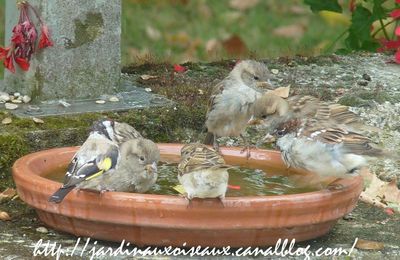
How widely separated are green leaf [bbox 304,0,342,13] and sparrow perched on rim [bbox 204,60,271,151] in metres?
1.60

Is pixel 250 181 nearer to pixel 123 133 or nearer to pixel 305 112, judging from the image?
pixel 305 112

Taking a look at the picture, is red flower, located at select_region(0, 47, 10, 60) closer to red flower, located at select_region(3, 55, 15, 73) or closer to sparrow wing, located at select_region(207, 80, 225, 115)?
red flower, located at select_region(3, 55, 15, 73)

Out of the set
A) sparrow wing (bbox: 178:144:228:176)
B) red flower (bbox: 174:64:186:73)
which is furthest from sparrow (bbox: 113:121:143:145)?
red flower (bbox: 174:64:186:73)

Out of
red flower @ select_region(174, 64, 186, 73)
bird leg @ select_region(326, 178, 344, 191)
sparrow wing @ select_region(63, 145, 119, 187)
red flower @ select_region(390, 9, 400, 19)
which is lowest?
red flower @ select_region(174, 64, 186, 73)

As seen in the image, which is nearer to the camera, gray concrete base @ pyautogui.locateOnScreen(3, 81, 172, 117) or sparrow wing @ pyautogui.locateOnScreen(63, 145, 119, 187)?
sparrow wing @ pyautogui.locateOnScreen(63, 145, 119, 187)

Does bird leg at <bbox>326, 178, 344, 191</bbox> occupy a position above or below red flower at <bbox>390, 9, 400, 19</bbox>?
below

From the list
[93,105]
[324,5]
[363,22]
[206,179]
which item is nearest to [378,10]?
[363,22]

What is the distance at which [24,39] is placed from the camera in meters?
6.66

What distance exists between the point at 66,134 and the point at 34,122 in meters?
0.20

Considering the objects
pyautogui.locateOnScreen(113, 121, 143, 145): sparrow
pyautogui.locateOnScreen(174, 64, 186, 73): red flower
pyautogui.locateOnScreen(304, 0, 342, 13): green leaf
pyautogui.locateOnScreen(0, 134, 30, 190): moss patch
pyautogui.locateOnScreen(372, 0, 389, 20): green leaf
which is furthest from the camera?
pyautogui.locateOnScreen(304, 0, 342, 13): green leaf

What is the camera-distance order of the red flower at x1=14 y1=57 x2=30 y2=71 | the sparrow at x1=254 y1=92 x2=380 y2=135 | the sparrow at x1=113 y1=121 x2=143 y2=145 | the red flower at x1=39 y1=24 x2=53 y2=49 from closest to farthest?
the sparrow at x1=113 y1=121 x2=143 y2=145
the sparrow at x1=254 y1=92 x2=380 y2=135
the red flower at x1=39 y1=24 x2=53 y2=49
the red flower at x1=14 y1=57 x2=30 y2=71

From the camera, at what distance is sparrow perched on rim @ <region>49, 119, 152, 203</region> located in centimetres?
532

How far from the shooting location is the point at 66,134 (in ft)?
21.6

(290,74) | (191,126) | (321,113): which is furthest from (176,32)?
(321,113)
